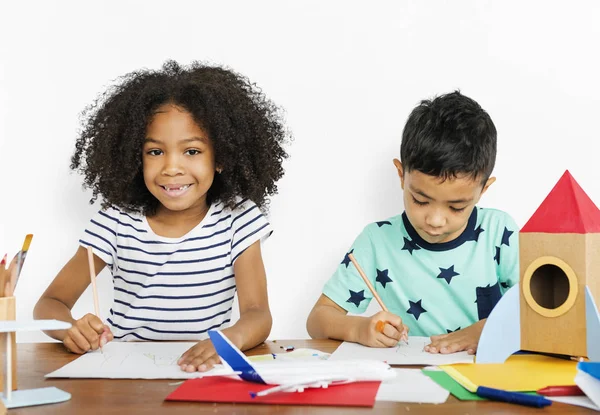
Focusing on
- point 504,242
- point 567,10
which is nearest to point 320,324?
point 504,242

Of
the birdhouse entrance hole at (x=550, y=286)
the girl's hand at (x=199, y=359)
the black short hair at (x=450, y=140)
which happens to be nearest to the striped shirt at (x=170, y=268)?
the black short hair at (x=450, y=140)

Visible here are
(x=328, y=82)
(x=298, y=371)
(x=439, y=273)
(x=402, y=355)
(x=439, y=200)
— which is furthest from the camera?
(x=328, y=82)

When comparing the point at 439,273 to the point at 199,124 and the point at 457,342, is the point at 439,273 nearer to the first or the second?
the point at 457,342

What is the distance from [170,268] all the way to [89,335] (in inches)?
16.1

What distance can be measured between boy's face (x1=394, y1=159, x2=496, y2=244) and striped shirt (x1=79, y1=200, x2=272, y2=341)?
32 cm

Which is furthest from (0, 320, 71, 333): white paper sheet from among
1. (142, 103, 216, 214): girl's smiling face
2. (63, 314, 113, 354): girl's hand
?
(142, 103, 216, 214): girl's smiling face

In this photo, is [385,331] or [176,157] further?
[176,157]

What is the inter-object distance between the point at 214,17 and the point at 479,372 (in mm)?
1279

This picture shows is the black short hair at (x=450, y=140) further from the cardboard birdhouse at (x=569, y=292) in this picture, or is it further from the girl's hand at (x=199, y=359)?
the girl's hand at (x=199, y=359)

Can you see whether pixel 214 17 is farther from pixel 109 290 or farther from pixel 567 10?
pixel 567 10

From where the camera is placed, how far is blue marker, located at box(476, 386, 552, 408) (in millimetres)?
780

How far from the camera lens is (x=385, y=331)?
1183 mm

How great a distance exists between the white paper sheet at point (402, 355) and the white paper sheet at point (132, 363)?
0.75 ft

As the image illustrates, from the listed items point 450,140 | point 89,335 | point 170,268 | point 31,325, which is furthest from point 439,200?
point 31,325
